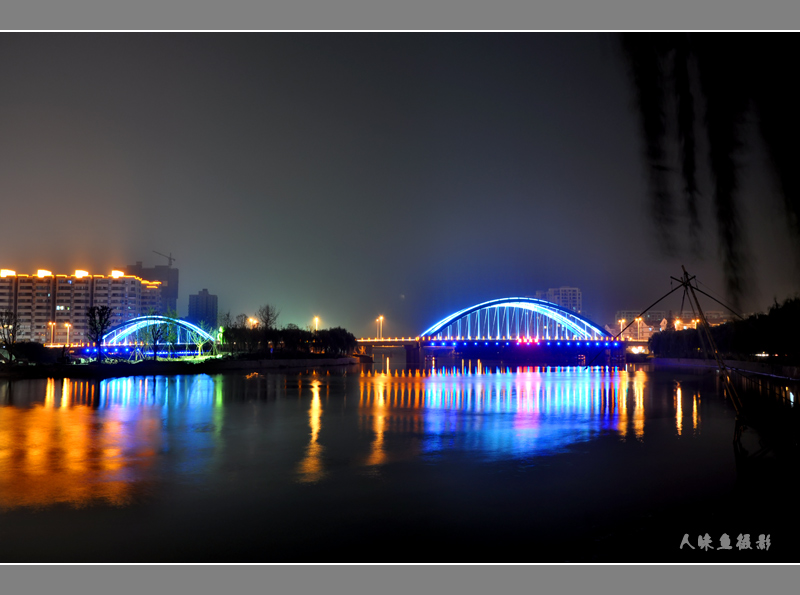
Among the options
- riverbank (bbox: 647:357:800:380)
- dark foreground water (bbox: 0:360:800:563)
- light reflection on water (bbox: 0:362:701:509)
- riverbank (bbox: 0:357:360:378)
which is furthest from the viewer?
riverbank (bbox: 0:357:360:378)

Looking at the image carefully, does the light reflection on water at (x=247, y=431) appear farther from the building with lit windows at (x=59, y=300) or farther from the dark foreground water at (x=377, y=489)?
the building with lit windows at (x=59, y=300)

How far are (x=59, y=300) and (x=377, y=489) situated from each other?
149 metres

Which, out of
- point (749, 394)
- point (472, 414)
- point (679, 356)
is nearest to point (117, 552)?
point (472, 414)

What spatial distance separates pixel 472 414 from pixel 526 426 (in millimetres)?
3357

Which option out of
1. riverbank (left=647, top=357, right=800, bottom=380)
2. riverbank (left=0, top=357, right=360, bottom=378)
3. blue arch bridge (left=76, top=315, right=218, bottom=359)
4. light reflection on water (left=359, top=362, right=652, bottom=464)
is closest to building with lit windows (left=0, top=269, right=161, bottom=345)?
blue arch bridge (left=76, top=315, right=218, bottom=359)

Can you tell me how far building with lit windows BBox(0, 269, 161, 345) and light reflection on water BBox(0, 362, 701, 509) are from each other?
120 meters

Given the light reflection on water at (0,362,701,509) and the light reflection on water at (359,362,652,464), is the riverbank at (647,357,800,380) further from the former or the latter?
the light reflection on water at (0,362,701,509)

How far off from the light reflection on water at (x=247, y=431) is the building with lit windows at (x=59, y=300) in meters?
120

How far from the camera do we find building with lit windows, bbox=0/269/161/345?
134000 millimetres

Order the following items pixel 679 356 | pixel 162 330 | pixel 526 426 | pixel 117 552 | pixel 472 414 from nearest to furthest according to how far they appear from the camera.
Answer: pixel 117 552 < pixel 526 426 < pixel 472 414 < pixel 162 330 < pixel 679 356

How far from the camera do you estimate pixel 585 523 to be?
7.94 meters

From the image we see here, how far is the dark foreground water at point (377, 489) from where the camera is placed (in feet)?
23.1

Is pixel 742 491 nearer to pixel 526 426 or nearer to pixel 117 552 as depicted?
pixel 526 426

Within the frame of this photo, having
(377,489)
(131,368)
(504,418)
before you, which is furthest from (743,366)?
(131,368)
